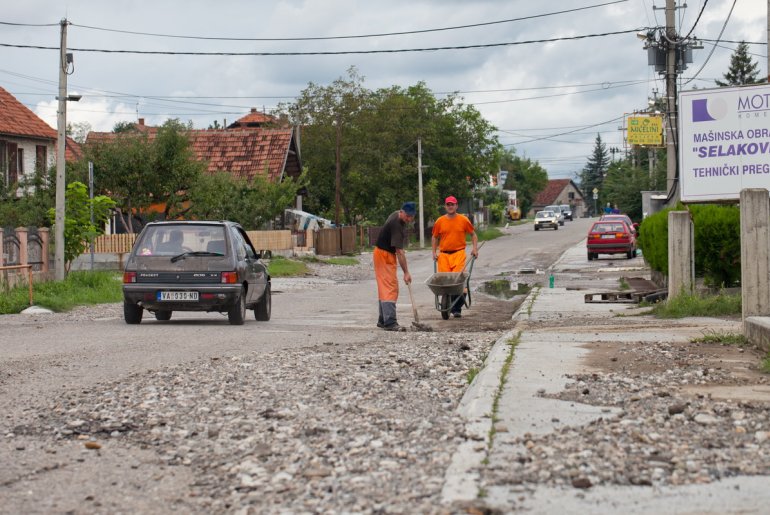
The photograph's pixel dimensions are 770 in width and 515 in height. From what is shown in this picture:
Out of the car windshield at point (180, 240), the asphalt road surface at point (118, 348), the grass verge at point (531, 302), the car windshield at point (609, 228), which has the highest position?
the car windshield at point (609, 228)

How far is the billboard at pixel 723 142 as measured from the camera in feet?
49.3

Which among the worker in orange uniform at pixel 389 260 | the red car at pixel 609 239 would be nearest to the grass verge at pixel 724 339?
the worker in orange uniform at pixel 389 260

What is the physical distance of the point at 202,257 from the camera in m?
16.0

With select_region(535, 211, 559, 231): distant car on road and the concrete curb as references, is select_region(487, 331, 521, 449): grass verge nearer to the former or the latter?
the concrete curb

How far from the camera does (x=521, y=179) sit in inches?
6590

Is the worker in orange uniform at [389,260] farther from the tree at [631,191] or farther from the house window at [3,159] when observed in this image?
the tree at [631,191]

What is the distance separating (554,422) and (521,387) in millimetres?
1369

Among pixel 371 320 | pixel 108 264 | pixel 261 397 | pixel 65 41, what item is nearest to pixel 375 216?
pixel 108 264

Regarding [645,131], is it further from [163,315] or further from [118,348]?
[118,348]

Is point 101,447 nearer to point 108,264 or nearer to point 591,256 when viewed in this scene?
point 108,264

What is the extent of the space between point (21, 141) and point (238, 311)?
34181 mm

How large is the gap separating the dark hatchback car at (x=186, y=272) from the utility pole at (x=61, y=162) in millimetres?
8869

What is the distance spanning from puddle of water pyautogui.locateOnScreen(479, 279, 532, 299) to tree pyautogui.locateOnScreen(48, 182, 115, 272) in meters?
9.18

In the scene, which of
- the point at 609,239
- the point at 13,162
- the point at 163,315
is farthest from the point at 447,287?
the point at 13,162
